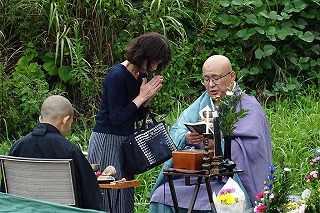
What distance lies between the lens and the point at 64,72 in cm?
995

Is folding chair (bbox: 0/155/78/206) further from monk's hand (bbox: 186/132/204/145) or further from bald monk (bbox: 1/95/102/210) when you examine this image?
monk's hand (bbox: 186/132/204/145)

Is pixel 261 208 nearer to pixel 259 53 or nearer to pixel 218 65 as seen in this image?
pixel 218 65

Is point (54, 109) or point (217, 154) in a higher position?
point (54, 109)

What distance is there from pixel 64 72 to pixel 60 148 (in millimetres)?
4281

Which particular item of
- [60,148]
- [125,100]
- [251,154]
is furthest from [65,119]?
[251,154]

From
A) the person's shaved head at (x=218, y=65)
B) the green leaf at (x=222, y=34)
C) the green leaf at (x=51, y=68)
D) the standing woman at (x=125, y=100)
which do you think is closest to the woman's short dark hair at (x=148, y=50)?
the standing woman at (x=125, y=100)

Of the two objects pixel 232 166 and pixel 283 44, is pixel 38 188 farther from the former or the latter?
pixel 283 44

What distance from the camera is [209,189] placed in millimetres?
6309

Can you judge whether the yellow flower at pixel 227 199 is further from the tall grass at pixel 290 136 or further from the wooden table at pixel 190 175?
the tall grass at pixel 290 136

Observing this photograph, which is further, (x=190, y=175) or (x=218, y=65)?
(x=218, y=65)

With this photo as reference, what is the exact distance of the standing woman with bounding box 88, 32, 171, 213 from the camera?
21.9ft

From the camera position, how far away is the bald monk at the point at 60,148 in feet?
18.8

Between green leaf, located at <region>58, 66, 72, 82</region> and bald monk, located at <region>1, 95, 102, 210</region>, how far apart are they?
4091mm

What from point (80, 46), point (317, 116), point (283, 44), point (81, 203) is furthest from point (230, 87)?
point (283, 44)
